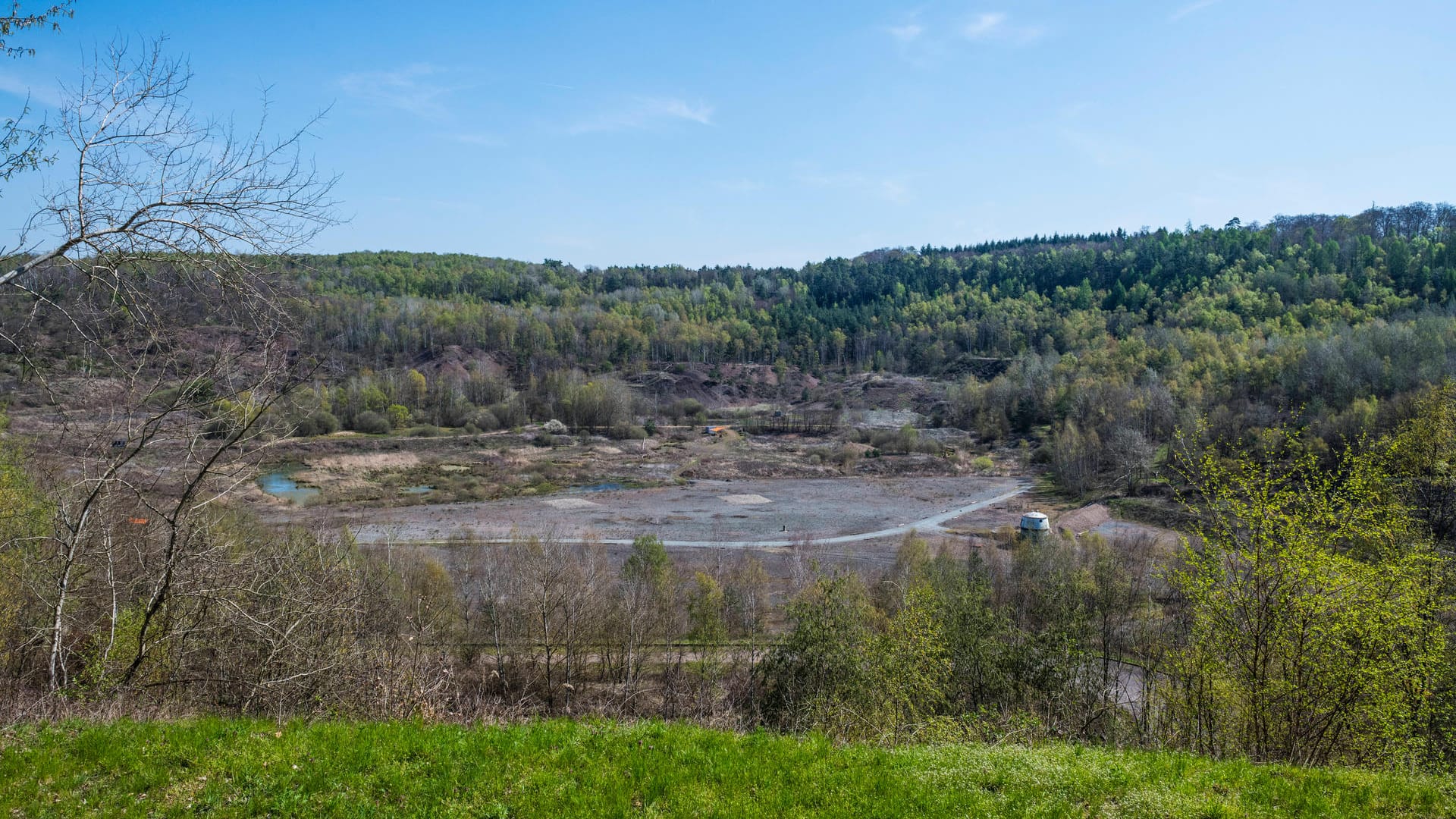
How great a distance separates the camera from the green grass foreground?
6352 millimetres

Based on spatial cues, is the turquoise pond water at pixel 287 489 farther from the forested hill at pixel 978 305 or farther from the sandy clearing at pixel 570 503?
the forested hill at pixel 978 305

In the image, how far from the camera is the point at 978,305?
159000 mm

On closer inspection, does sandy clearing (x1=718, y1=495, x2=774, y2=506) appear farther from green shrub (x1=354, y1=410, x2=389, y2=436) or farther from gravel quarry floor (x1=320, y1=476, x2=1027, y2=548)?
green shrub (x1=354, y1=410, x2=389, y2=436)

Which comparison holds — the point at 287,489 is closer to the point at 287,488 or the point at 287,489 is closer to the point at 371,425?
the point at 287,488

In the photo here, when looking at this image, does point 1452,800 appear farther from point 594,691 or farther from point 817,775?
point 594,691

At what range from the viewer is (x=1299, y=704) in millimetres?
11938

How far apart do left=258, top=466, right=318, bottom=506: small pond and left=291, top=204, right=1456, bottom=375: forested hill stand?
99.8 ft

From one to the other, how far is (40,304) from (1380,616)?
18018 mm

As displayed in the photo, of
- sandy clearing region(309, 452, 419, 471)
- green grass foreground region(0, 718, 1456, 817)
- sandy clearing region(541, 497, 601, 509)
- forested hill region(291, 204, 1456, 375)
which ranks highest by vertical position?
forested hill region(291, 204, 1456, 375)

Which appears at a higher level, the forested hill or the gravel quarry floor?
the forested hill

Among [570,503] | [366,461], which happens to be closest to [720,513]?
[570,503]

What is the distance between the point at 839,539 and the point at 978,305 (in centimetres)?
12205

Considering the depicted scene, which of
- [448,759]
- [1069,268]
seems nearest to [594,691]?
[448,759]

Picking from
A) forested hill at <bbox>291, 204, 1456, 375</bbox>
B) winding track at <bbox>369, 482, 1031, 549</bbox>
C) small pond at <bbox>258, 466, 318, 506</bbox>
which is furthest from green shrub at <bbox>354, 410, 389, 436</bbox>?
winding track at <bbox>369, 482, 1031, 549</bbox>
